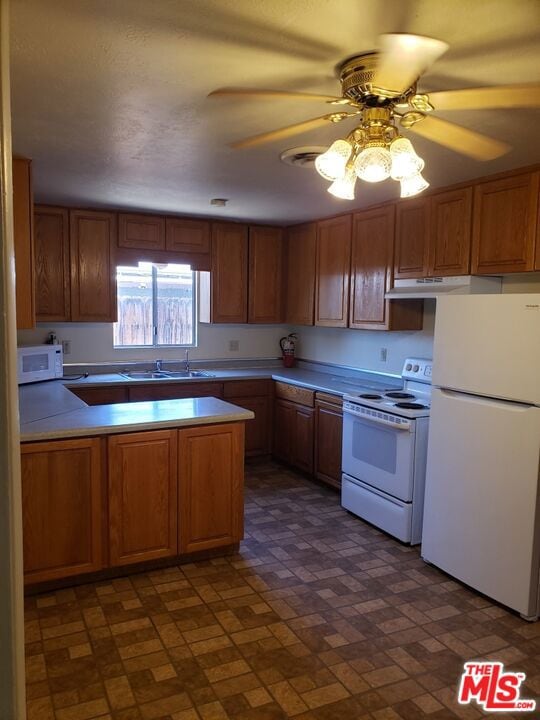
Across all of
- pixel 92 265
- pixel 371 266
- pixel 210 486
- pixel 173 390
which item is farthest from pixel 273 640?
pixel 92 265

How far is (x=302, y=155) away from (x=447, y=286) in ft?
4.26

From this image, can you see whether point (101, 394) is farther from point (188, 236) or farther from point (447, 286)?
point (447, 286)

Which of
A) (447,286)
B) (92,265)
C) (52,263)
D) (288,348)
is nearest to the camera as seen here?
(447,286)

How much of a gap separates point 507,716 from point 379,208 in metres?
3.19

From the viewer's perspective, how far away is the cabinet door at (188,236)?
4.73m

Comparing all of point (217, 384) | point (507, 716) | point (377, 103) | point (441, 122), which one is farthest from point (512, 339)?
point (217, 384)

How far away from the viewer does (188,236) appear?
4.81m

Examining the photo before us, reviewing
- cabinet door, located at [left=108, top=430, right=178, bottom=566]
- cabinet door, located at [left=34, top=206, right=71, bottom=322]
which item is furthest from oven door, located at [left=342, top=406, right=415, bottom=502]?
cabinet door, located at [left=34, top=206, right=71, bottom=322]

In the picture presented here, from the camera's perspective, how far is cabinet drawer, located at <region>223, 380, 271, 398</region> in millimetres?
4910

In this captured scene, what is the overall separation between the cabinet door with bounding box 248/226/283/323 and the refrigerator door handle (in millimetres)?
2535

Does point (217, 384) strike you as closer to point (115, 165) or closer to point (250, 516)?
point (250, 516)

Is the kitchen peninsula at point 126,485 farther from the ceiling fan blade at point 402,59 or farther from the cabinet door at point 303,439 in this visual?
the ceiling fan blade at point 402,59

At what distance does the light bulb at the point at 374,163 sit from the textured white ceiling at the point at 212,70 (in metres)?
0.30

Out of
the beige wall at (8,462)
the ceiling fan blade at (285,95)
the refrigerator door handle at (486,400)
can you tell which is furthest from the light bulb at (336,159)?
the refrigerator door handle at (486,400)
